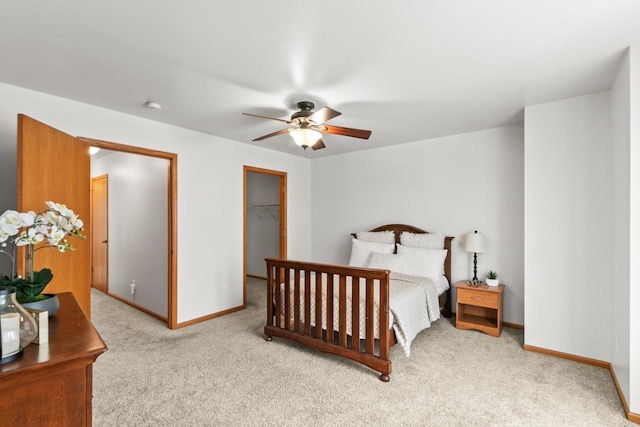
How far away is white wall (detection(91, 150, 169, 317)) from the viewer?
4.05 meters

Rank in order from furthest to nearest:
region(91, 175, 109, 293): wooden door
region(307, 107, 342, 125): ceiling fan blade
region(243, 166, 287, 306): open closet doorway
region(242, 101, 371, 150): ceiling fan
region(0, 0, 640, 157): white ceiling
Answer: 1. region(243, 166, 287, 306): open closet doorway
2. region(91, 175, 109, 293): wooden door
3. region(242, 101, 371, 150): ceiling fan
4. region(307, 107, 342, 125): ceiling fan blade
5. region(0, 0, 640, 157): white ceiling

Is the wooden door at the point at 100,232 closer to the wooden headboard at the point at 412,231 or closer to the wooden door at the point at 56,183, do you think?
the wooden door at the point at 56,183

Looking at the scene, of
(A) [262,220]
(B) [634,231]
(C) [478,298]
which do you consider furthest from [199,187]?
(B) [634,231]

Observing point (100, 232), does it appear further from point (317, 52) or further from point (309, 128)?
point (317, 52)

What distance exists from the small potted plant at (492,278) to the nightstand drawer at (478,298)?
0.20 metres

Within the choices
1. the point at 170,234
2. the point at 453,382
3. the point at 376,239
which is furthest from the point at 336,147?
the point at 453,382

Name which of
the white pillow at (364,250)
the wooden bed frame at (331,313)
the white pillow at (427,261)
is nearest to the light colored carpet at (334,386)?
the wooden bed frame at (331,313)

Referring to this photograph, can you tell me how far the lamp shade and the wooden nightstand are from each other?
16.3 inches

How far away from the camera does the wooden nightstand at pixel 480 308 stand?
3420mm

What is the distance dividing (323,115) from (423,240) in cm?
238

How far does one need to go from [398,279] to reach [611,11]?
2.71 m

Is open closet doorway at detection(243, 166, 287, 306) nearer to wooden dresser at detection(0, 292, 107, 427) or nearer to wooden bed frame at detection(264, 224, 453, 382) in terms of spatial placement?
wooden bed frame at detection(264, 224, 453, 382)

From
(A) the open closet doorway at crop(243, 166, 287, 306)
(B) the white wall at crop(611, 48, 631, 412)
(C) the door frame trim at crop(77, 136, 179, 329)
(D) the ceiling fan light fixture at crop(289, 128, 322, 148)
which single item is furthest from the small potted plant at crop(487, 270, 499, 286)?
(A) the open closet doorway at crop(243, 166, 287, 306)

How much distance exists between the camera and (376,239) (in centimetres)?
459
